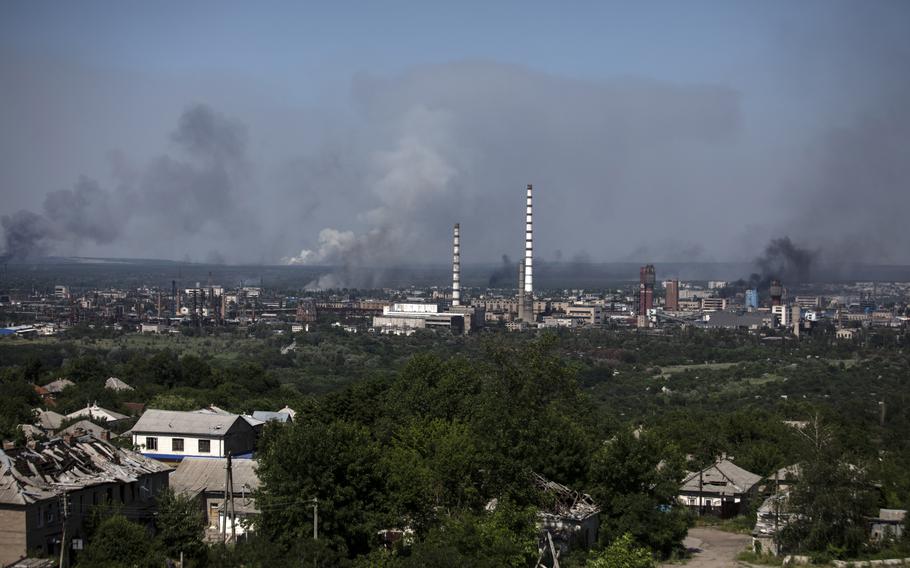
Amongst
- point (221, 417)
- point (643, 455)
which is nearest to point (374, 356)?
point (221, 417)

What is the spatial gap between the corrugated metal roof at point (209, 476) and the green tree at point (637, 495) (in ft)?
22.6

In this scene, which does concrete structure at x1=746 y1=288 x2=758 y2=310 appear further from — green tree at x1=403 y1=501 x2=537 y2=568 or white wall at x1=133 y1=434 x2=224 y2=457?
green tree at x1=403 y1=501 x2=537 y2=568

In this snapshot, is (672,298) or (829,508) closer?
(829,508)

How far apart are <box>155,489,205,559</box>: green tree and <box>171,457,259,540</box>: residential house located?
2.67m

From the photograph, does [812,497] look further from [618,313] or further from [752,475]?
[618,313]

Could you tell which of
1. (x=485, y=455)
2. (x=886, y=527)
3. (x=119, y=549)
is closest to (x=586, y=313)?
(x=886, y=527)

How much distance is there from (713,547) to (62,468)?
42.5ft

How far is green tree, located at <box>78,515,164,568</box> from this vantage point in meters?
16.3

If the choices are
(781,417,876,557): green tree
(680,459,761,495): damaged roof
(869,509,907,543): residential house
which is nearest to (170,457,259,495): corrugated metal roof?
(680,459,761,495): damaged roof

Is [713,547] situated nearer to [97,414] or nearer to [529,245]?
[97,414]

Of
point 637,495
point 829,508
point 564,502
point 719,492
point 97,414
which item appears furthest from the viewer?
point 97,414

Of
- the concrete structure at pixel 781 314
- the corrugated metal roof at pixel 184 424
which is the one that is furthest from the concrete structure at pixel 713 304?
the corrugated metal roof at pixel 184 424

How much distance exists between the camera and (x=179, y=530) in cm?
1783

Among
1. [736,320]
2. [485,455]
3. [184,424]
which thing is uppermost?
[485,455]
